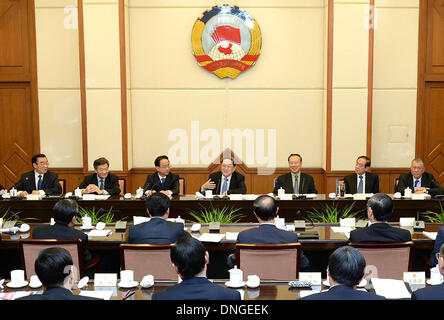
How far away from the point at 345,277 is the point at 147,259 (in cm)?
161

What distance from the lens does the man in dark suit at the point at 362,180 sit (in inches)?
257

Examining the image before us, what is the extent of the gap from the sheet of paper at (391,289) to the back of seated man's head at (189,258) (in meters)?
1.06

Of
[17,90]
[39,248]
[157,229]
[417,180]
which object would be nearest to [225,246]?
[157,229]

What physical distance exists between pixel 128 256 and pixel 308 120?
195 inches

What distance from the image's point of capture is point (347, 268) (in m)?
2.44

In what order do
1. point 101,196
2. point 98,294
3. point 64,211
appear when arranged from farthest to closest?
1. point 101,196
2. point 64,211
3. point 98,294

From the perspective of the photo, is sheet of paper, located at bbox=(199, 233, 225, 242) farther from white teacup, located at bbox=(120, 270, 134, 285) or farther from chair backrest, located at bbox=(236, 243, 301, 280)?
white teacup, located at bbox=(120, 270, 134, 285)

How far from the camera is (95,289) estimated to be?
121 inches

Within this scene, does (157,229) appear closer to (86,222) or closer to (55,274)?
(86,222)

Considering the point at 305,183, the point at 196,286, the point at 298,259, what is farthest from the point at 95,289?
the point at 305,183

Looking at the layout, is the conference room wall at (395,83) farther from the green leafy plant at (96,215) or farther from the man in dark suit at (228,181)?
the green leafy plant at (96,215)

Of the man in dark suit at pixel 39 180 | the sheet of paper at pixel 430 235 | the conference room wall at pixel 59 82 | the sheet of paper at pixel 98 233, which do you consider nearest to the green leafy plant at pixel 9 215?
the man in dark suit at pixel 39 180

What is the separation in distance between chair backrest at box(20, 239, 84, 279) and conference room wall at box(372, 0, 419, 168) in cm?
528

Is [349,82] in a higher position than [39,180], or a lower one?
higher
